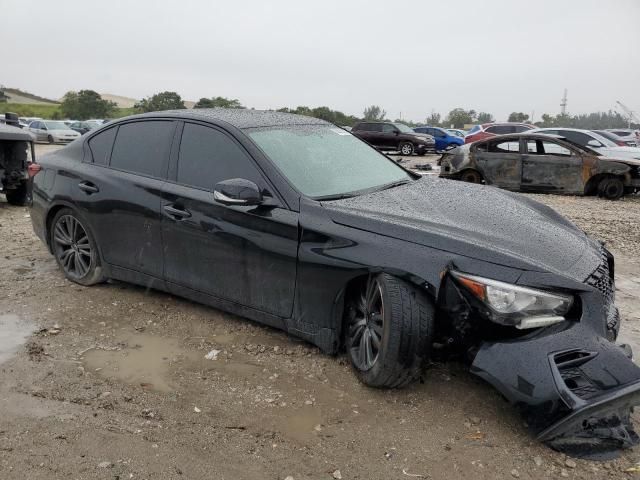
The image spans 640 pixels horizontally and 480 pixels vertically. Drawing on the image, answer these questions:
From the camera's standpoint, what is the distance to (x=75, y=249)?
4797mm

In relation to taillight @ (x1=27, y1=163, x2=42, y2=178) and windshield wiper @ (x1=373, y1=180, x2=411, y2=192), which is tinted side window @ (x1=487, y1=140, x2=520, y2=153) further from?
taillight @ (x1=27, y1=163, x2=42, y2=178)

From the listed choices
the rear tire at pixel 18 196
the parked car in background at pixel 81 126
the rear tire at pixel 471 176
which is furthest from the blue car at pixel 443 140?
the rear tire at pixel 18 196

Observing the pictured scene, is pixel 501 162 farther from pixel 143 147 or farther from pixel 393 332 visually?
pixel 393 332

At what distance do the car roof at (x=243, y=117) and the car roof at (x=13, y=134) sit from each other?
4.42 metres

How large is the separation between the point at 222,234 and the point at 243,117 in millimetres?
1005

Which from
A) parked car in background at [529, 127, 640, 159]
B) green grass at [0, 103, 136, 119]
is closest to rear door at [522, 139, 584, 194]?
parked car in background at [529, 127, 640, 159]

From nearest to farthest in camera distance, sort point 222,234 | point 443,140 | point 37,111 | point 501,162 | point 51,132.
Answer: point 222,234 < point 501,162 < point 443,140 < point 51,132 < point 37,111

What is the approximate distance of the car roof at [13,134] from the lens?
7.91 meters

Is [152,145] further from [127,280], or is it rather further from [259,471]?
[259,471]

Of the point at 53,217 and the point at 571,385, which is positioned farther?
the point at 53,217

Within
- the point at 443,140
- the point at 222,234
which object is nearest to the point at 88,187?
the point at 222,234

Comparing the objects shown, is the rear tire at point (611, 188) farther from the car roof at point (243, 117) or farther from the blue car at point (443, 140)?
the blue car at point (443, 140)

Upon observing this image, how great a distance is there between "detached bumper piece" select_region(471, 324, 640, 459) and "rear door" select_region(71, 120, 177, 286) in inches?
98.6

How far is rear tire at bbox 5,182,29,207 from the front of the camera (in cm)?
874
